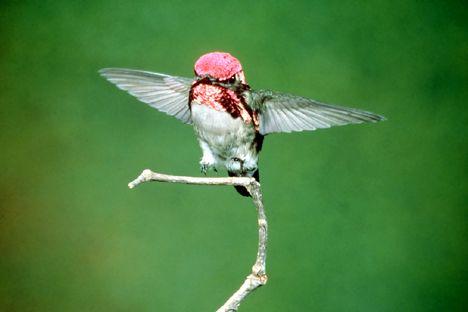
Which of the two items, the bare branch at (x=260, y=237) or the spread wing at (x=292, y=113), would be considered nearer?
the bare branch at (x=260, y=237)

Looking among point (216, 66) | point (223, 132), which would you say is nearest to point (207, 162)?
point (223, 132)

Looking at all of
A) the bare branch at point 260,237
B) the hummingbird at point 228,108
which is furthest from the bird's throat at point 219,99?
the bare branch at point 260,237

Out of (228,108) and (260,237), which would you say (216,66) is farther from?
(260,237)

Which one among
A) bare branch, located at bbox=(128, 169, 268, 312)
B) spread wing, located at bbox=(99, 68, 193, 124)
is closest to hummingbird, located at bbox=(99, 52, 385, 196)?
spread wing, located at bbox=(99, 68, 193, 124)

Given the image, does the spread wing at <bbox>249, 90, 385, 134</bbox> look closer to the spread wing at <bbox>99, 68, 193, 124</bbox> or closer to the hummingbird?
the hummingbird

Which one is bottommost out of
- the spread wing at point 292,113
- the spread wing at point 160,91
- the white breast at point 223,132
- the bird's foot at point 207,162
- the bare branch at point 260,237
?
the bare branch at point 260,237

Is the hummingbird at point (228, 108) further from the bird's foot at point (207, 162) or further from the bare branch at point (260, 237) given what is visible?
the bare branch at point (260, 237)

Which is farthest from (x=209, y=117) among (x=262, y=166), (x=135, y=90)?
(x=262, y=166)
